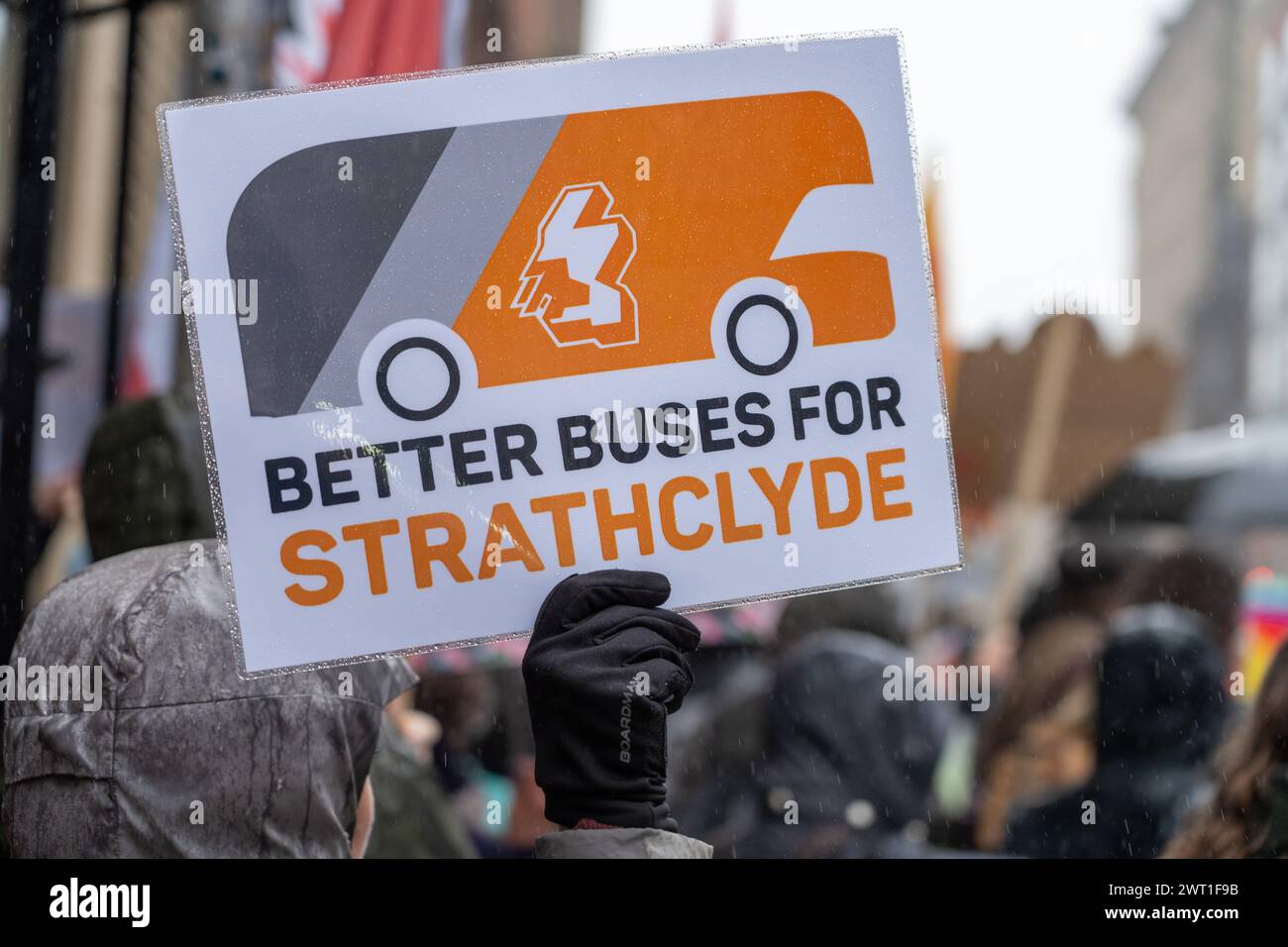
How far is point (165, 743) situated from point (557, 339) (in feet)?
2.53

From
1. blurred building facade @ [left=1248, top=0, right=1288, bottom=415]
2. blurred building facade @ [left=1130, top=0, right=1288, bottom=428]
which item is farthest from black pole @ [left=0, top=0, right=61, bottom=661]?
blurred building facade @ [left=1248, top=0, right=1288, bottom=415]

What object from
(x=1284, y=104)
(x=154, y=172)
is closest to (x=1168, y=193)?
(x=1284, y=104)

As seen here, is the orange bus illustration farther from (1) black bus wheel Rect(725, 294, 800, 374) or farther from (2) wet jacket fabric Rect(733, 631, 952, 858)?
(2) wet jacket fabric Rect(733, 631, 952, 858)

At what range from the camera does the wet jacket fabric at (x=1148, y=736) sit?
3.87m

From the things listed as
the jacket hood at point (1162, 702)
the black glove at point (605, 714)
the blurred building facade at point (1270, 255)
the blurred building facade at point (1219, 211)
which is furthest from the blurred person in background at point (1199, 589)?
the blurred building facade at point (1270, 255)

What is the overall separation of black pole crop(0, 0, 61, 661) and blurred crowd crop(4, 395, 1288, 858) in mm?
188

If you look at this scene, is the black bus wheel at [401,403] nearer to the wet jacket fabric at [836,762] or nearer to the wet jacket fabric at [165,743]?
the wet jacket fabric at [165,743]

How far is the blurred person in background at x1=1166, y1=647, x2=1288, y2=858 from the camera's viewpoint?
2729 mm

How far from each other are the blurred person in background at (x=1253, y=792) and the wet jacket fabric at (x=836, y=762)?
1263mm

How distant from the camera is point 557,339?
7.14ft

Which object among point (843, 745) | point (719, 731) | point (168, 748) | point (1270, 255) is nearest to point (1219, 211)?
point (1270, 255)

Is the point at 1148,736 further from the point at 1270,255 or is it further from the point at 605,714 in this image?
the point at 1270,255

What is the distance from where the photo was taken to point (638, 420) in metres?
2.19

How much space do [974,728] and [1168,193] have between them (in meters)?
90.7
